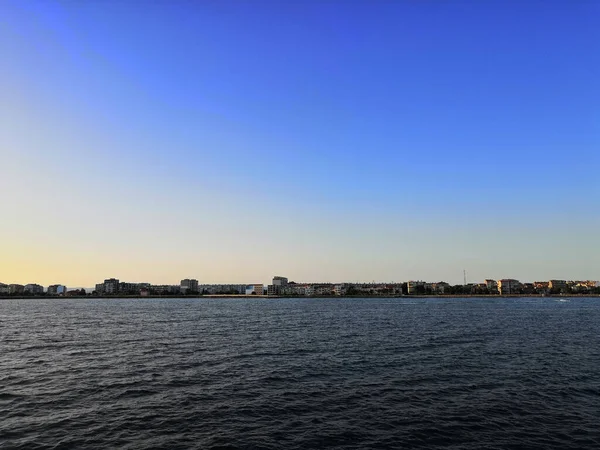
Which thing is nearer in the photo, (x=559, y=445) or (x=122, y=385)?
(x=559, y=445)

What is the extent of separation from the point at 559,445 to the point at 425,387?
1231 centimetres

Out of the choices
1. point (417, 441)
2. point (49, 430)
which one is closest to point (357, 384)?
point (417, 441)

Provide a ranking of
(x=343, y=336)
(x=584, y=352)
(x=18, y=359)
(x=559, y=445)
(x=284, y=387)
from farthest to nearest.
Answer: (x=343, y=336)
(x=584, y=352)
(x=18, y=359)
(x=284, y=387)
(x=559, y=445)

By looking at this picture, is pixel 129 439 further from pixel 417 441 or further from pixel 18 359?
pixel 18 359

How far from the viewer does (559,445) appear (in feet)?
72.8

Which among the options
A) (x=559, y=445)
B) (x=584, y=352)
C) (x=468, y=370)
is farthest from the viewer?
(x=584, y=352)

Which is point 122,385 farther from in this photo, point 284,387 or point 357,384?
point 357,384

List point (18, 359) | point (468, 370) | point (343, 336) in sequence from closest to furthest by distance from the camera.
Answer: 1. point (468, 370)
2. point (18, 359)
3. point (343, 336)

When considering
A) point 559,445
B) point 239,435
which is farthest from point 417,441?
point 239,435

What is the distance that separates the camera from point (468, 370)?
4094 centimetres

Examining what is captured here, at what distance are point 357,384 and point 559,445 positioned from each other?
15.6 m

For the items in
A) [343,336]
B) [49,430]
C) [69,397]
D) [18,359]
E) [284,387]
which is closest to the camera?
[49,430]

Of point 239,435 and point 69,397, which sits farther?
point 69,397

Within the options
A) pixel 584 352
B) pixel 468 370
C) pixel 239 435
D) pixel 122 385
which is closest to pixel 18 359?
pixel 122 385
